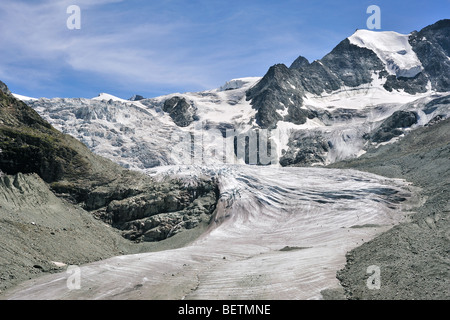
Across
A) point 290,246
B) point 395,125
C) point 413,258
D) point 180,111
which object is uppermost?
point 180,111

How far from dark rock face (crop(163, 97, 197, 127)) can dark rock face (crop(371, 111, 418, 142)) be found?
238 feet

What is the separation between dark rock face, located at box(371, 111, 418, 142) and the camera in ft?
423

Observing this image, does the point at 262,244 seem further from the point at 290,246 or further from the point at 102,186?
the point at 102,186

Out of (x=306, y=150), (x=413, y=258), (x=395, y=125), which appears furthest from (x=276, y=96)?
(x=413, y=258)

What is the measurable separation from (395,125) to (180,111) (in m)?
83.8

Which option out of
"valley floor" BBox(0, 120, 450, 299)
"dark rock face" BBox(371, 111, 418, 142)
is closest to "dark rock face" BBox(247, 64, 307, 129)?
"dark rock face" BBox(371, 111, 418, 142)

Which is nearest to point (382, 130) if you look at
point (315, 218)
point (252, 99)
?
point (252, 99)

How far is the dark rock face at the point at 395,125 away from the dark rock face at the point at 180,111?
72.4 meters

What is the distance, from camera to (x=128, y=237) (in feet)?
207

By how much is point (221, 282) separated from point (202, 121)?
140278 millimetres

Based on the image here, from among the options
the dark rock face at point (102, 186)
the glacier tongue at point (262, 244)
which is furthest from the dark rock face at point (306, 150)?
the dark rock face at point (102, 186)

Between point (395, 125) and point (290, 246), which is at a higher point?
point (395, 125)

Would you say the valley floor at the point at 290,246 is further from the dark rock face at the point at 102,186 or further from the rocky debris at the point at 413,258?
the dark rock face at the point at 102,186

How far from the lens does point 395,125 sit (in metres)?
131
